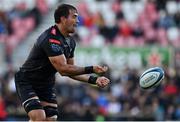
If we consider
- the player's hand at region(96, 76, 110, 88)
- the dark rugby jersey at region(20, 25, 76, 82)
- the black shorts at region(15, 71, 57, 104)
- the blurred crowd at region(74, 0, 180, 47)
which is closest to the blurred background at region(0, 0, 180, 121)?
the blurred crowd at region(74, 0, 180, 47)

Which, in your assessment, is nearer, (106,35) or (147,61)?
(147,61)

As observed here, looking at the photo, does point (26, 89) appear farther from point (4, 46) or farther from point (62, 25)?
point (4, 46)

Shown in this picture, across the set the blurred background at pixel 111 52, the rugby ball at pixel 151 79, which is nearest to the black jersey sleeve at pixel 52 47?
the rugby ball at pixel 151 79

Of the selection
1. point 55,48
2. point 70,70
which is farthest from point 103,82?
point 55,48

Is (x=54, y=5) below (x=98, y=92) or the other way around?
the other way around

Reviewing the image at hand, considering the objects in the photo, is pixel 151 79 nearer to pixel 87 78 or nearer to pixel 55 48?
pixel 87 78

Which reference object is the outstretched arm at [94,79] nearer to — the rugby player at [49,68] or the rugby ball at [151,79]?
the rugby player at [49,68]

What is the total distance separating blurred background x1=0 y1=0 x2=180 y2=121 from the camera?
1747cm

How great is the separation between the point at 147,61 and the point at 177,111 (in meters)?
3.52

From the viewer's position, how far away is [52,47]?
394 inches

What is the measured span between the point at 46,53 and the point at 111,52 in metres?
10.9

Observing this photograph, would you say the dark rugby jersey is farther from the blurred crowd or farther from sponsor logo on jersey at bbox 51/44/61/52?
the blurred crowd

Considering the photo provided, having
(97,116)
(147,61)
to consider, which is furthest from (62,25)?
(147,61)

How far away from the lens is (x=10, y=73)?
2048 centimetres
